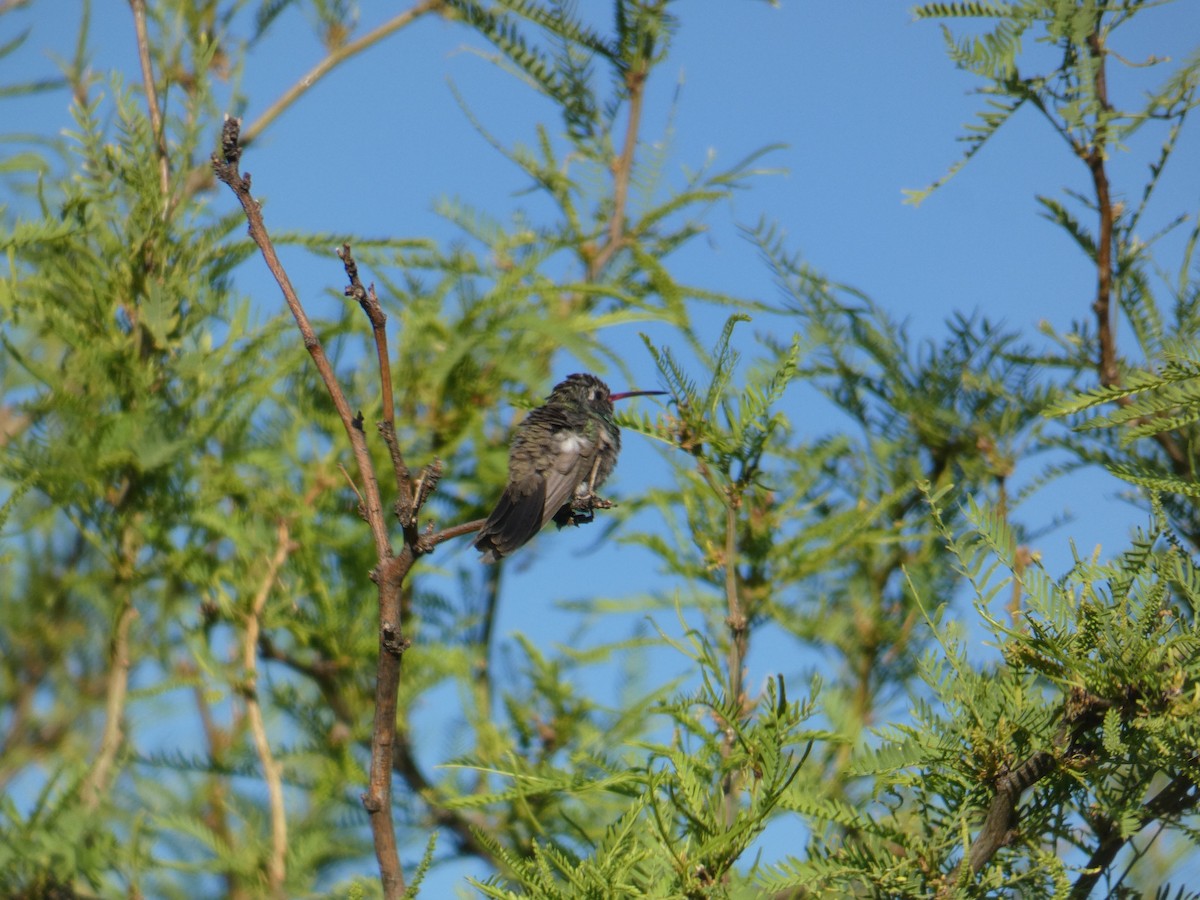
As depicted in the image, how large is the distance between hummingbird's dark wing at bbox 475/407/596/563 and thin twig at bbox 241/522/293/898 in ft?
1.86

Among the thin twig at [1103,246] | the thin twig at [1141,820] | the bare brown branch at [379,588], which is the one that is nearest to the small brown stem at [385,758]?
the bare brown branch at [379,588]

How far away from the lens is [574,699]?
9.73 ft

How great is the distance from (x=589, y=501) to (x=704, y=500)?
1.96ft

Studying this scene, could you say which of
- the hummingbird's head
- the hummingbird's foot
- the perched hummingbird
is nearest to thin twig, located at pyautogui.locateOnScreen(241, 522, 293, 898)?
the perched hummingbird

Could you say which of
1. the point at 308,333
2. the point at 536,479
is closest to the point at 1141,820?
the point at 308,333

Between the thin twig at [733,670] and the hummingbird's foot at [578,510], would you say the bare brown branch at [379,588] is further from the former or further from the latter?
the hummingbird's foot at [578,510]

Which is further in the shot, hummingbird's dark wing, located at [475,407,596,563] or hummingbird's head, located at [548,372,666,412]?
hummingbird's head, located at [548,372,666,412]

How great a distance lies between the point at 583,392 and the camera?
11.7ft

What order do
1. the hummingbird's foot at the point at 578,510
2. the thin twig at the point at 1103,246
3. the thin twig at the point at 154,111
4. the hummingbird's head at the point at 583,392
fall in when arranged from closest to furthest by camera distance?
1. the thin twig at the point at 1103,246
2. the thin twig at the point at 154,111
3. the hummingbird's foot at the point at 578,510
4. the hummingbird's head at the point at 583,392

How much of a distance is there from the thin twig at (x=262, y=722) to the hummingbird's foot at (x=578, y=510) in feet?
2.22

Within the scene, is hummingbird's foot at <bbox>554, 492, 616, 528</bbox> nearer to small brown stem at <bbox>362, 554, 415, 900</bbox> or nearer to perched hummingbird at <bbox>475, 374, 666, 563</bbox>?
perched hummingbird at <bbox>475, 374, 666, 563</bbox>

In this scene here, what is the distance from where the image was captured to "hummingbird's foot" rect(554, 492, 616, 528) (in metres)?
3.03

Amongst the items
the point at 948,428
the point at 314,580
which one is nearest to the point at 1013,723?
the point at 948,428

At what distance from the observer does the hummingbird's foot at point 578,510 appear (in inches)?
119
